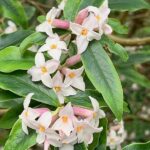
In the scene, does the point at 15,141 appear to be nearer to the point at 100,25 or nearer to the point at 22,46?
the point at 22,46

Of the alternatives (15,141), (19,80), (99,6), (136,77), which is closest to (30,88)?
(19,80)

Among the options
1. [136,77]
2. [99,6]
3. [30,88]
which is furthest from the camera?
[136,77]

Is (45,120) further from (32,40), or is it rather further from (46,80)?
(32,40)

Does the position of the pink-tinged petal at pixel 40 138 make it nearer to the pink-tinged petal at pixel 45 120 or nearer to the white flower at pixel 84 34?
the pink-tinged petal at pixel 45 120

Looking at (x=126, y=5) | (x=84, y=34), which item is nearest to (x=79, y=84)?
(x=84, y=34)

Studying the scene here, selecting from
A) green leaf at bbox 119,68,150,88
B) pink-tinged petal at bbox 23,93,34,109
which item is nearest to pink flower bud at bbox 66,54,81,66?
pink-tinged petal at bbox 23,93,34,109

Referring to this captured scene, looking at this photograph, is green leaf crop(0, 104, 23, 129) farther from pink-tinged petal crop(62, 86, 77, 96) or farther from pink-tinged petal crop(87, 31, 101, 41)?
pink-tinged petal crop(87, 31, 101, 41)
